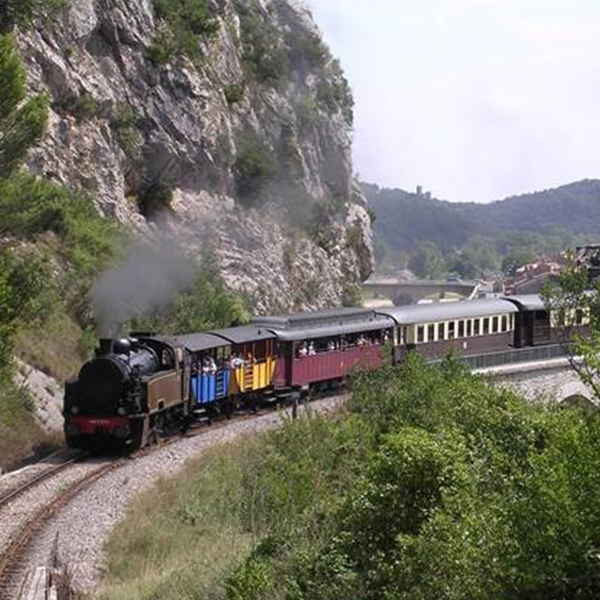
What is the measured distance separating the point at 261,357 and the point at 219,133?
24.7 m

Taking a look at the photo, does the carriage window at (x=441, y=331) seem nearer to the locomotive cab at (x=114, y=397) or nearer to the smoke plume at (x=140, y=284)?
the smoke plume at (x=140, y=284)

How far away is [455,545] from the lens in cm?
955

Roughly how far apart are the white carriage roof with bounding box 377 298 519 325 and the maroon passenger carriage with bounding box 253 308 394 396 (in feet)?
2.94

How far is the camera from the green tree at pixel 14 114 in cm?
2464

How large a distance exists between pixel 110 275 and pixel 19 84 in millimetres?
10077

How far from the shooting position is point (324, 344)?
1319 inches

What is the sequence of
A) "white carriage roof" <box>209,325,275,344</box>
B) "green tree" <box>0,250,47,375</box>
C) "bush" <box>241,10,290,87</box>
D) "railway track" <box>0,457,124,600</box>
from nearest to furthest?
"railway track" <box>0,457,124,600</box> → "green tree" <box>0,250,47,375</box> → "white carriage roof" <box>209,325,275,344</box> → "bush" <box>241,10,290,87</box>

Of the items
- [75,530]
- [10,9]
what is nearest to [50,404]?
[75,530]

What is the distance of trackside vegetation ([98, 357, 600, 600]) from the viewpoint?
8523 mm

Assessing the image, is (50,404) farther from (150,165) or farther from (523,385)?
(150,165)

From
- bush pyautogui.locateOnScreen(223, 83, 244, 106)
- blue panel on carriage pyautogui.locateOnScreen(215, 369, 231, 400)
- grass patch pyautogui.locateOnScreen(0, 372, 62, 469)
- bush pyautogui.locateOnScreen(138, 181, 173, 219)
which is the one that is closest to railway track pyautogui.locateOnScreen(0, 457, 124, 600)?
grass patch pyautogui.locateOnScreen(0, 372, 62, 469)

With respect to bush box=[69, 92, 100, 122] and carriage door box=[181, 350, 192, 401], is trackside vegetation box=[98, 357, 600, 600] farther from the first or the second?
bush box=[69, 92, 100, 122]

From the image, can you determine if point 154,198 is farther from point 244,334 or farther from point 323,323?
point 244,334

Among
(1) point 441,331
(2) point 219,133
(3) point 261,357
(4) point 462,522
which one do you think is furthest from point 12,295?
(2) point 219,133
